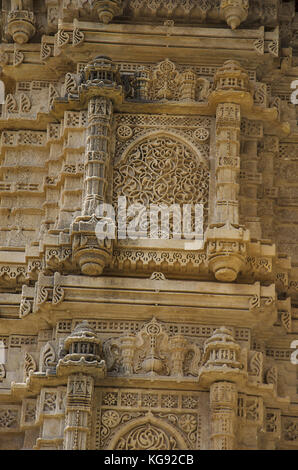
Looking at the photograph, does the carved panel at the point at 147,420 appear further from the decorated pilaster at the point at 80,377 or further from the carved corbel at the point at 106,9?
the carved corbel at the point at 106,9

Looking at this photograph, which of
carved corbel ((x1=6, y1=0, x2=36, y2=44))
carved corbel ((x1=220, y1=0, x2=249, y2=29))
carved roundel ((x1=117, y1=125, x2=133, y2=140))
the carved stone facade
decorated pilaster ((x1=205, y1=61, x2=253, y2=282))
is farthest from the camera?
carved corbel ((x1=6, y1=0, x2=36, y2=44))

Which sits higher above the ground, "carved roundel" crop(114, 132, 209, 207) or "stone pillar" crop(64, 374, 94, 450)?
"carved roundel" crop(114, 132, 209, 207)

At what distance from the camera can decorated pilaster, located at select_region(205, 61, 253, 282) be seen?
15602mm

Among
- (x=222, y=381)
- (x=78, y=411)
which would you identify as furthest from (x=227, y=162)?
(x=78, y=411)

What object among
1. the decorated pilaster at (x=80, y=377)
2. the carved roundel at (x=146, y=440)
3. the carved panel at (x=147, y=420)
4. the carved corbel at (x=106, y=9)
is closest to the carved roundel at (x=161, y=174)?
the carved corbel at (x=106, y=9)

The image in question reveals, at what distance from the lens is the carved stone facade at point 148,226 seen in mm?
15047

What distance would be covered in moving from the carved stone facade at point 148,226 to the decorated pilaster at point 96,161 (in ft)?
0.06

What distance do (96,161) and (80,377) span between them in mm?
2596

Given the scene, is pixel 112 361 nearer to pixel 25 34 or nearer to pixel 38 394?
pixel 38 394

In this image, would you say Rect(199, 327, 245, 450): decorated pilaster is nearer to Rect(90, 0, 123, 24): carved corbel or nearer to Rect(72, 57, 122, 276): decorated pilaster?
Rect(72, 57, 122, 276): decorated pilaster

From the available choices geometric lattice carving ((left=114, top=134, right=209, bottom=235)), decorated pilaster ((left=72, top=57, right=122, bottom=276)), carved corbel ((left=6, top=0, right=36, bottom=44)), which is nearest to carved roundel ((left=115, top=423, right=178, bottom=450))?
decorated pilaster ((left=72, top=57, right=122, bottom=276))

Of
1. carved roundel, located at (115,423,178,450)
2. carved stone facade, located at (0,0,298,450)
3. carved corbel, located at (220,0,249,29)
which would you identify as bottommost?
carved roundel, located at (115,423,178,450)

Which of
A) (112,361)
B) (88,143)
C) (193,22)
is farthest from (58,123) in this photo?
(112,361)

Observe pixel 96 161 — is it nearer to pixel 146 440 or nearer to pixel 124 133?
pixel 124 133
